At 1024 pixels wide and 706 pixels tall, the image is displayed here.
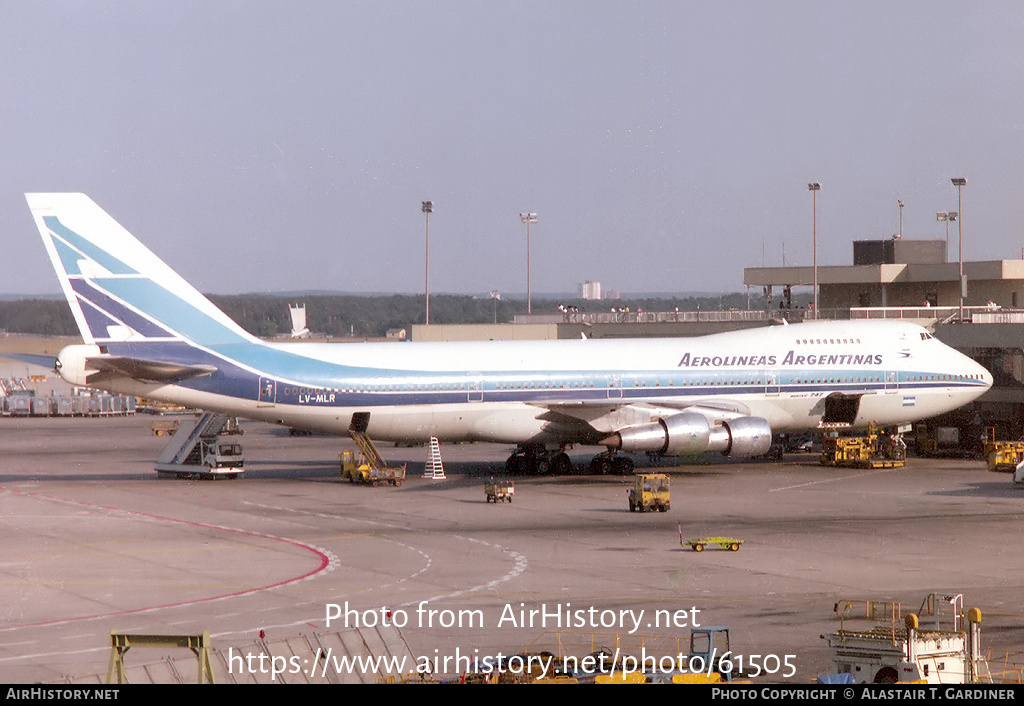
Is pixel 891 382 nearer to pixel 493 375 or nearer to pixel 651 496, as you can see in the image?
pixel 493 375

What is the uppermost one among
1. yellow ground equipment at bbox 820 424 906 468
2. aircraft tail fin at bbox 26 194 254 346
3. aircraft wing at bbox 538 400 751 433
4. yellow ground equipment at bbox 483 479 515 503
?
aircraft tail fin at bbox 26 194 254 346

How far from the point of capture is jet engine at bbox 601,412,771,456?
1930 inches

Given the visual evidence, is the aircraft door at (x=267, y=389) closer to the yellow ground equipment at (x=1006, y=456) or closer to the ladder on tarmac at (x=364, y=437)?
the ladder on tarmac at (x=364, y=437)

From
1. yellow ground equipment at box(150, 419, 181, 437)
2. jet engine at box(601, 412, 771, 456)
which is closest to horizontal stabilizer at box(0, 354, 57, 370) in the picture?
jet engine at box(601, 412, 771, 456)

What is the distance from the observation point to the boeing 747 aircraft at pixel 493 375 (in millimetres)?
48719

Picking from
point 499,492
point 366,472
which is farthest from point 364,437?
point 499,492

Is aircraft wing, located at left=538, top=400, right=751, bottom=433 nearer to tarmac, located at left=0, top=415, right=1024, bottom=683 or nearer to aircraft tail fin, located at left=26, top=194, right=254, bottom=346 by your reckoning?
tarmac, located at left=0, top=415, right=1024, bottom=683

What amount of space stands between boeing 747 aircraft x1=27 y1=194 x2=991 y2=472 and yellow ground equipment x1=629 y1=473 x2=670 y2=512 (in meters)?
6.01

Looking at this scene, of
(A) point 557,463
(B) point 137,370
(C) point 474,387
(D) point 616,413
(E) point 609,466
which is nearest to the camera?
(B) point 137,370

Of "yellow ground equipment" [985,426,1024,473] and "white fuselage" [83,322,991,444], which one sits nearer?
"white fuselage" [83,322,991,444]

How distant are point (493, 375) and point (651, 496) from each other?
1112cm

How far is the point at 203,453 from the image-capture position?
54.5 metres

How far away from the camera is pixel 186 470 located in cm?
5447
